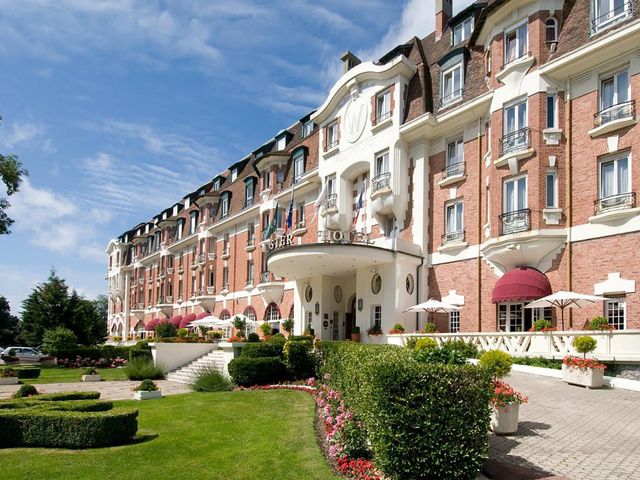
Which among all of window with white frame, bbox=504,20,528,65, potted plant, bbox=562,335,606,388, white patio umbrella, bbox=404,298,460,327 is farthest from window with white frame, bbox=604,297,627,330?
window with white frame, bbox=504,20,528,65

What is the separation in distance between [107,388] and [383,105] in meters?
18.7

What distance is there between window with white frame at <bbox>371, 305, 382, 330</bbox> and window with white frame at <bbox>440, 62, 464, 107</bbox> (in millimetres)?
10002

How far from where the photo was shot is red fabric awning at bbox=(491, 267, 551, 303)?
18812 mm

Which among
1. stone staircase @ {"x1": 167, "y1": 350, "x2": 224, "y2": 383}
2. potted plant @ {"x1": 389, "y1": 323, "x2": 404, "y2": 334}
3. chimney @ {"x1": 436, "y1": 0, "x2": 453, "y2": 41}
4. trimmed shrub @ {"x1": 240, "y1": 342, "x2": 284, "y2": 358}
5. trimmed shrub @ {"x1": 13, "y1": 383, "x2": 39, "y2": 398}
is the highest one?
chimney @ {"x1": 436, "y1": 0, "x2": 453, "y2": 41}

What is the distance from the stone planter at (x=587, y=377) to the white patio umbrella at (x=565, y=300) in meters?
3.10

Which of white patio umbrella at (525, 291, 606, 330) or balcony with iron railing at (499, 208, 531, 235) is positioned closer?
white patio umbrella at (525, 291, 606, 330)

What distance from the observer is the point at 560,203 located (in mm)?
19500

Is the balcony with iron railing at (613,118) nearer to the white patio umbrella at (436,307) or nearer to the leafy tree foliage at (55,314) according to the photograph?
the white patio umbrella at (436,307)

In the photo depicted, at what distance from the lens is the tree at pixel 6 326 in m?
68.0

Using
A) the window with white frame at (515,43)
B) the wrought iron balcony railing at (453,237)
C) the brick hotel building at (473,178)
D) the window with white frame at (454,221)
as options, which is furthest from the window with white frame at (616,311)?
the window with white frame at (515,43)

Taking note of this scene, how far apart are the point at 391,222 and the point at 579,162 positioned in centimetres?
965

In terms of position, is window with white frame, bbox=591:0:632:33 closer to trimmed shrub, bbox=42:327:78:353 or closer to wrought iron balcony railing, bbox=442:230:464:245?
wrought iron balcony railing, bbox=442:230:464:245

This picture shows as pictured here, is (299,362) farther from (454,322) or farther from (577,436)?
(577,436)

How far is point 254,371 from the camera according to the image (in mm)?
20297
